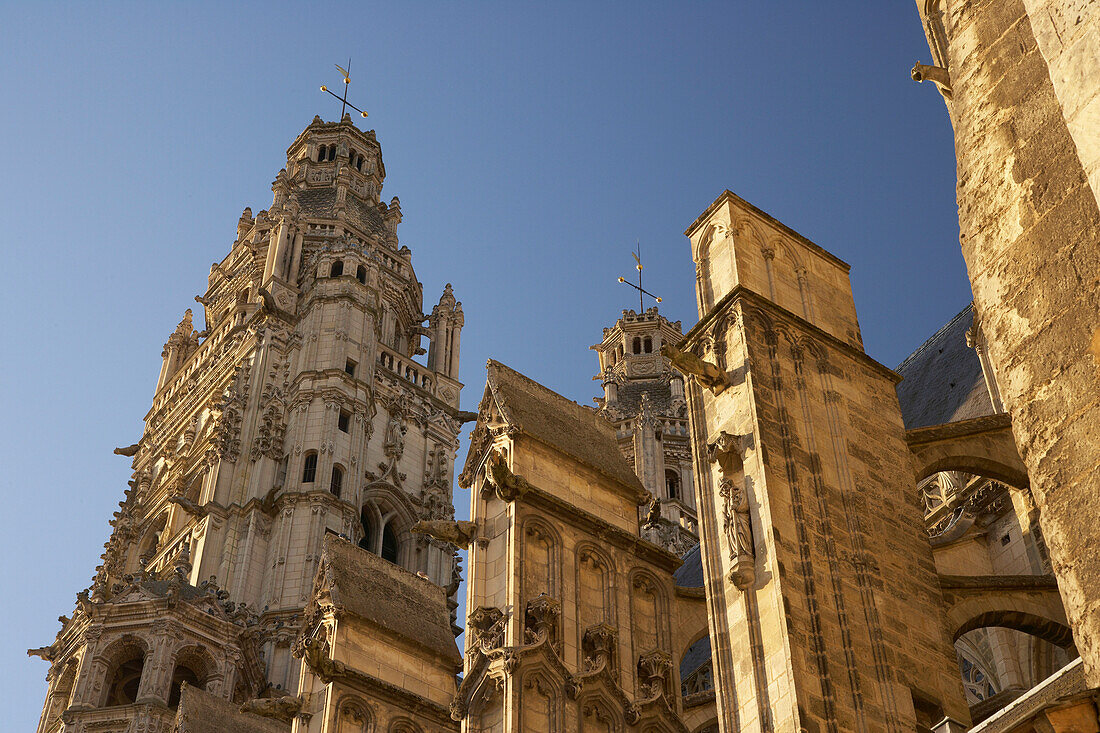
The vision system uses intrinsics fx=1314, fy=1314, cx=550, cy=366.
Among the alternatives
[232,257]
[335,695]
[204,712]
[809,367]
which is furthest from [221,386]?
[809,367]

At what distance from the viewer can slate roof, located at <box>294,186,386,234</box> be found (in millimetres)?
46375

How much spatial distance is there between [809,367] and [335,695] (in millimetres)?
7426

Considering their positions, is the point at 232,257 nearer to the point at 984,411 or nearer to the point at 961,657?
the point at 984,411

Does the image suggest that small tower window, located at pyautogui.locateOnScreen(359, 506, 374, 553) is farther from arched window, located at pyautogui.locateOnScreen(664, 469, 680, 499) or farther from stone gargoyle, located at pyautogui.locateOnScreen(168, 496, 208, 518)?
arched window, located at pyautogui.locateOnScreen(664, 469, 680, 499)

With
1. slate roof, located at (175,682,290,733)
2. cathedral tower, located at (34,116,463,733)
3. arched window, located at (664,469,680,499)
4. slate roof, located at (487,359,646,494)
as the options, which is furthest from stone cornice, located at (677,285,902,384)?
arched window, located at (664,469,680,499)

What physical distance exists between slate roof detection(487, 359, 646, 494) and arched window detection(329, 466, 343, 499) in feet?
67.2

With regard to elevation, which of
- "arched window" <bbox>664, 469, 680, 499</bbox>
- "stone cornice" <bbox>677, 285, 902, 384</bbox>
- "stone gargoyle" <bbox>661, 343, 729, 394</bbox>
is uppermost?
"arched window" <bbox>664, 469, 680, 499</bbox>

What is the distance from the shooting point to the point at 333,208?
Answer: 46.6 m

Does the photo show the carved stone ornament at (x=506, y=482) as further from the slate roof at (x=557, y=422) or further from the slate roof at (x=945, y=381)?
the slate roof at (x=945, y=381)

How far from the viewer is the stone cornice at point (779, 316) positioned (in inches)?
463

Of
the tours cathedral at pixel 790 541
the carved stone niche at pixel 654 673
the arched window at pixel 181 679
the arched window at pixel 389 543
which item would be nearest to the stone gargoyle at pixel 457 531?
the tours cathedral at pixel 790 541

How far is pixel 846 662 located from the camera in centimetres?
930

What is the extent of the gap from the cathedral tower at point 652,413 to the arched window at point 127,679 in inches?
539

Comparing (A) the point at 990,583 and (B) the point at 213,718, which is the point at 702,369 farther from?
(B) the point at 213,718
